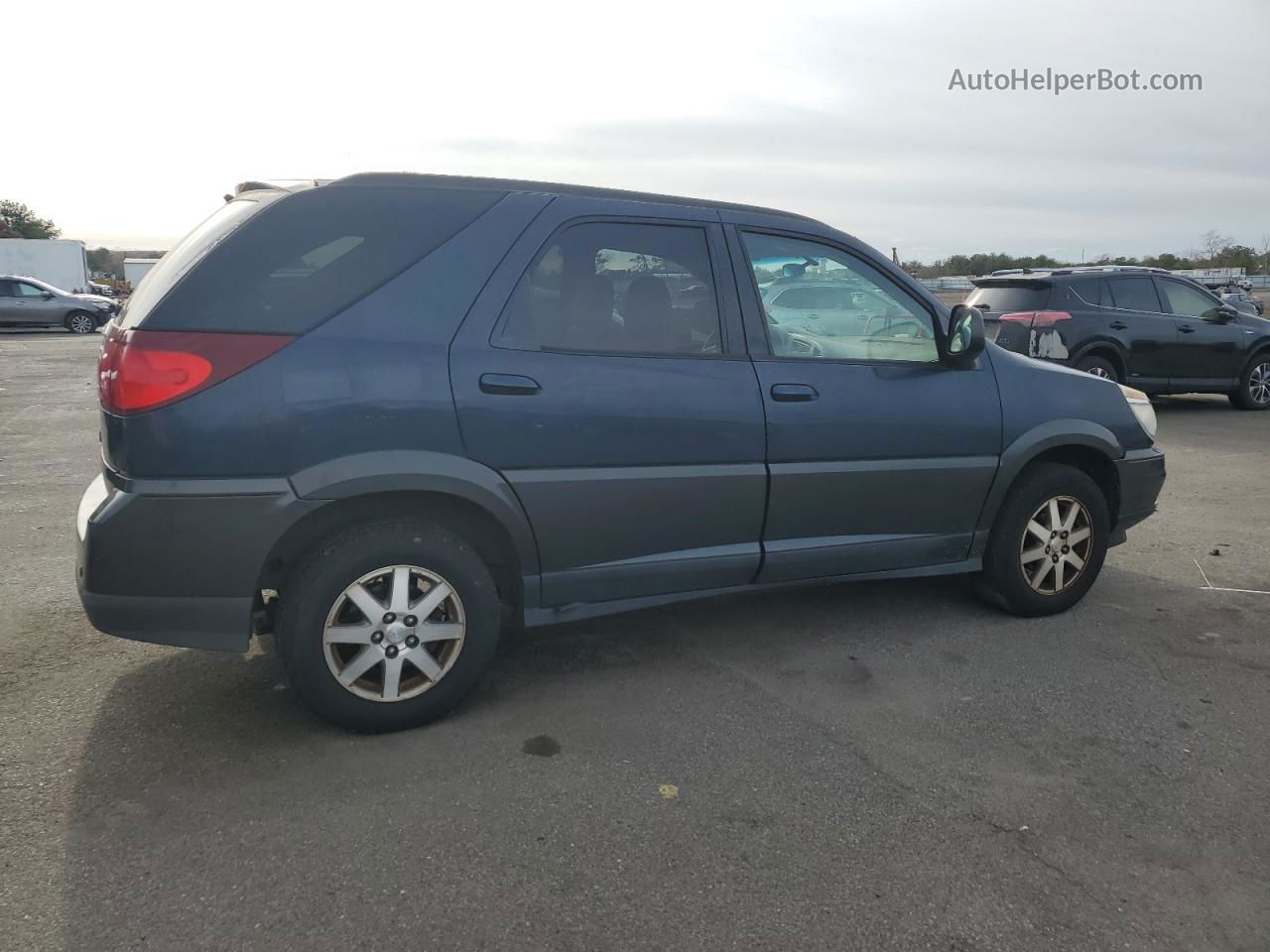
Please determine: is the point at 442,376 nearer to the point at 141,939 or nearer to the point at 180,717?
the point at 180,717

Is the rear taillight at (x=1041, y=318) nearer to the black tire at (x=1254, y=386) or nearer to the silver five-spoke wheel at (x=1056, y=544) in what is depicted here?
the black tire at (x=1254, y=386)

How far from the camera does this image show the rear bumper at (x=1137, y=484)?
16.3ft

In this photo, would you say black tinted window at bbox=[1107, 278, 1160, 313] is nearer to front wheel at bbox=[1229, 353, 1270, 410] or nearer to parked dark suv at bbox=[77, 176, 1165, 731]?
front wheel at bbox=[1229, 353, 1270, 410]

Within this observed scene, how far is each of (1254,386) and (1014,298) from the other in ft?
13.1

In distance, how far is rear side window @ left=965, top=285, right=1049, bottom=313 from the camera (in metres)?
11.4

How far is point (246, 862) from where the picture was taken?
108 inches

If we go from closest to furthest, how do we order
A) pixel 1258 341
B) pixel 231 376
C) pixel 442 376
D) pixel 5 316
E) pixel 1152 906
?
pixel 1152 906, pixel 231 376, pixel 442 376, pixel 1258 341, pixel 5 316

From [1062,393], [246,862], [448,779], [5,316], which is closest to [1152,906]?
[448,779]

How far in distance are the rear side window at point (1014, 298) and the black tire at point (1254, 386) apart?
3.47m

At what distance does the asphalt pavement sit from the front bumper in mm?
446

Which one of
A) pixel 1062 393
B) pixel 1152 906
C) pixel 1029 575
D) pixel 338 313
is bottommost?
pixel 1152 906

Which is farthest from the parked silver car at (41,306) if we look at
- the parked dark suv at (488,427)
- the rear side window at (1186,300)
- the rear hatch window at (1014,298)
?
the parked dark suv at (488,427)

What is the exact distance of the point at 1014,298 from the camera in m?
11.5

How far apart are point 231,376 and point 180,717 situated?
128cm
